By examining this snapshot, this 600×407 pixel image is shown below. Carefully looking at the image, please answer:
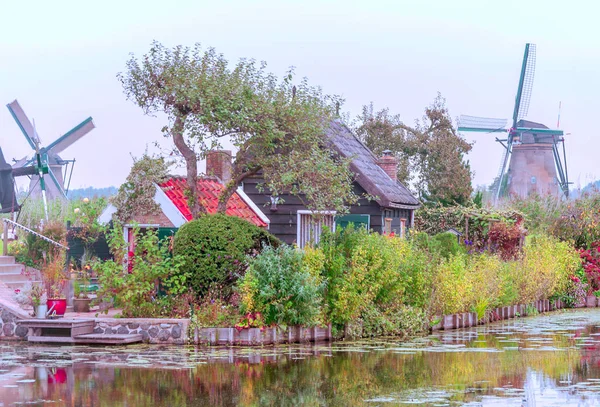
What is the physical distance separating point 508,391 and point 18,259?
623 inches

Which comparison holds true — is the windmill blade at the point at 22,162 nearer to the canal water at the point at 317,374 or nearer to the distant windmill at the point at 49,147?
the distant windmill at the point at 49,147

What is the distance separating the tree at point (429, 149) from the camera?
143 ft

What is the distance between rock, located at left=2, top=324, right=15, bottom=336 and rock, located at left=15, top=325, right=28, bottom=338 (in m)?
0.11

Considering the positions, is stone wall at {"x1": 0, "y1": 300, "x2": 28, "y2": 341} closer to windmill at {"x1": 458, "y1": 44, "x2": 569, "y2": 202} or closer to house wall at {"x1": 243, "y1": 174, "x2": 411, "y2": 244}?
house wall at {"x1": 243, "y1": 174, "x2": 411, "y2": 244}

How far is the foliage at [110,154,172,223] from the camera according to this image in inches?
902

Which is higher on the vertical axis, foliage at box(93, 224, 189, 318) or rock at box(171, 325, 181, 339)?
foliage at box(93, 224, 189, 318)

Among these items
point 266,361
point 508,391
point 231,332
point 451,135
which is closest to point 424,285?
point 231,332

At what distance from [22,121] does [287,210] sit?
29.9 metres

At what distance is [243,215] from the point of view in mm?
Answer: 25094

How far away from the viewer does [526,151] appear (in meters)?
65.9

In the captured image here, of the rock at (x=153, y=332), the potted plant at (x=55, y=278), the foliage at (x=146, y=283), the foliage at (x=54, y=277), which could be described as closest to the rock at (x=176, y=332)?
the rock at (x=153, y=332)

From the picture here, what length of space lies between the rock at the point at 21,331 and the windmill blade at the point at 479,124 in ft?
160

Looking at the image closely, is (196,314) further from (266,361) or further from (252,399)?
(252,399)

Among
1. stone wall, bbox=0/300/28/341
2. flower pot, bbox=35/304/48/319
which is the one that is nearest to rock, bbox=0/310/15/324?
stone wall, bbox=0/300/28/341
